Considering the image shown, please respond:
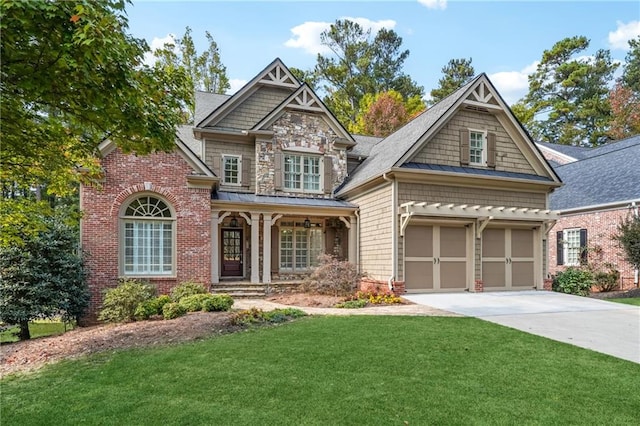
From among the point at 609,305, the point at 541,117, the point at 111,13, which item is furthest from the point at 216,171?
the point at 541,117

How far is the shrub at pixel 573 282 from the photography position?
13266 mm

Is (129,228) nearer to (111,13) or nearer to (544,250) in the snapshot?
(111,13)

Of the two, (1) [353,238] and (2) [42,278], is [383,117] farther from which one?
(2) [42,278]

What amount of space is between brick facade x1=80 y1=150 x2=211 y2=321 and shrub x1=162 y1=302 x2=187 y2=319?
2.64m

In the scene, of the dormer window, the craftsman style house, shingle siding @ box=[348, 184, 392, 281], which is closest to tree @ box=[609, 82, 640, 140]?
the craftsman style house

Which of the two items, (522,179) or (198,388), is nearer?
(198,388)

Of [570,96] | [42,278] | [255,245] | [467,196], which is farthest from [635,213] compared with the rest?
[570,96]

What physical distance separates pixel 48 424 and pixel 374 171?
439 inches

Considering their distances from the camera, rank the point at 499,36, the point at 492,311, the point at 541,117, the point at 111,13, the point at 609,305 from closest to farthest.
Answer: the point at 111,13 < the point at 492,311 < the point at 609,305 < the point at 499,36 < the point at 541,117

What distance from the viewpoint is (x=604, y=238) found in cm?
1606

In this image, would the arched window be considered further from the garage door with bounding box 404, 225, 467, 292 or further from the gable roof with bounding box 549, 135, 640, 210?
the gable roof with bounding box 549, 135, 640, 210

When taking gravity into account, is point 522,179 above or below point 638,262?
above

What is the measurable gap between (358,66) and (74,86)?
33.7 m

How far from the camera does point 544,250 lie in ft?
45.3
